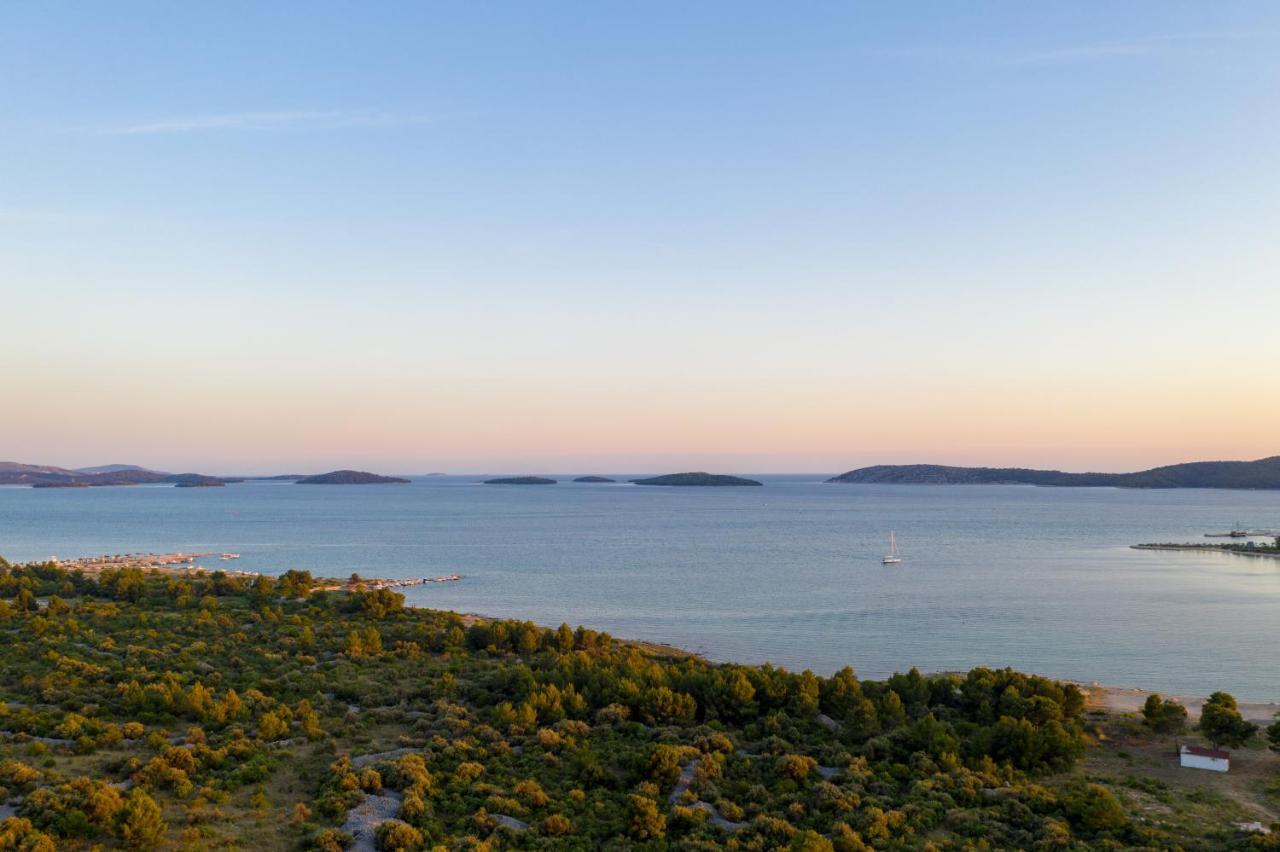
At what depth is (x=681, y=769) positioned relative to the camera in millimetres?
25844

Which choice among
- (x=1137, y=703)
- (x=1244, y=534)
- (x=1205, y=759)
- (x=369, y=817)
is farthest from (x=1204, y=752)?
(x=1244, y=534)

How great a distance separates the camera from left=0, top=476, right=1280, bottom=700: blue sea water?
175 ft

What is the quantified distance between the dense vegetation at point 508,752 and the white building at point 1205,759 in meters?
2.22

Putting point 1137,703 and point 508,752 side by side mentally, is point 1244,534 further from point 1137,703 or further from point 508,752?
point 508,752

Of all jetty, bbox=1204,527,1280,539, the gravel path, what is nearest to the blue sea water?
jetty, bbox=1204,527,1280,539

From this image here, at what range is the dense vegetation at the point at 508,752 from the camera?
21.0 m

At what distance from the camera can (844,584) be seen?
8538 cm

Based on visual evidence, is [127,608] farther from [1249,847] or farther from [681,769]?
[1249,847]

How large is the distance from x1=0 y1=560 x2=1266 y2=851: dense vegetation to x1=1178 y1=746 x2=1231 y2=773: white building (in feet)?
7.27

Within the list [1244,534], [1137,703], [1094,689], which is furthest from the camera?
[1244,534]

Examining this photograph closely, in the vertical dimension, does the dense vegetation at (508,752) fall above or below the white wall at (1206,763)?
above

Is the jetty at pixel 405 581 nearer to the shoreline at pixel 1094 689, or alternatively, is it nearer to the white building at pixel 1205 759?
the shoreline at pixel 1094 689

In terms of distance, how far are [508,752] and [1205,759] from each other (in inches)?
931

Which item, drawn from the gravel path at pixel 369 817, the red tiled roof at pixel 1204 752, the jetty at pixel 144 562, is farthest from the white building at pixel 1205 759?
the jetty at pixel 144 562
